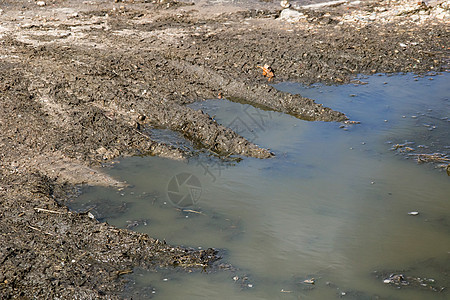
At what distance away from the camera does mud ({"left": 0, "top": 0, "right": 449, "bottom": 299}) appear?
14.8ft

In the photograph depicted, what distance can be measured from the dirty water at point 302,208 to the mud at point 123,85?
0.93 ft

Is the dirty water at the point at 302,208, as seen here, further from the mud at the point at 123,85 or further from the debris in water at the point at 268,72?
the debris in water at the point at 268,72

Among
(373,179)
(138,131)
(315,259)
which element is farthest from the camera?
(138,131)

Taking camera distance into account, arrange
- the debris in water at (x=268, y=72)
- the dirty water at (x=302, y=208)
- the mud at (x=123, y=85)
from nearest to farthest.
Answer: the dirty water at (x=302, y=208) < the mud at (x=123, y=85) < the debris in water at (x=268, y=72)

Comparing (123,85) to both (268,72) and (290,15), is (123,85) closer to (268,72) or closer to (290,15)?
(268,72)

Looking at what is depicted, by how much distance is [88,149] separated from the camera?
252 inches

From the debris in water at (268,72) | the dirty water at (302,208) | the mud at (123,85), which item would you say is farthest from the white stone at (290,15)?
the dirty water at (302,208)

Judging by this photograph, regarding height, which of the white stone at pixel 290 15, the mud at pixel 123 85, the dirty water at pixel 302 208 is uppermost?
the white stone at pixel 290 15

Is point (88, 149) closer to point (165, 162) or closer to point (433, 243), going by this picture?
point (165, 162)

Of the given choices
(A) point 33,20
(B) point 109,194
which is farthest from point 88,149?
(A) point 33,20

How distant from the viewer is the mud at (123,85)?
4500 millimetres

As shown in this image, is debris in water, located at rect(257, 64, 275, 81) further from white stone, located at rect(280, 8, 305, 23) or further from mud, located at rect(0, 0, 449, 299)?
white stone, located at rect(280, 8, 305, 23)

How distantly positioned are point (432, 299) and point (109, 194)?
360 cm

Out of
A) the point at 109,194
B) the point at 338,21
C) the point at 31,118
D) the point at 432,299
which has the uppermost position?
the point at 338,21
